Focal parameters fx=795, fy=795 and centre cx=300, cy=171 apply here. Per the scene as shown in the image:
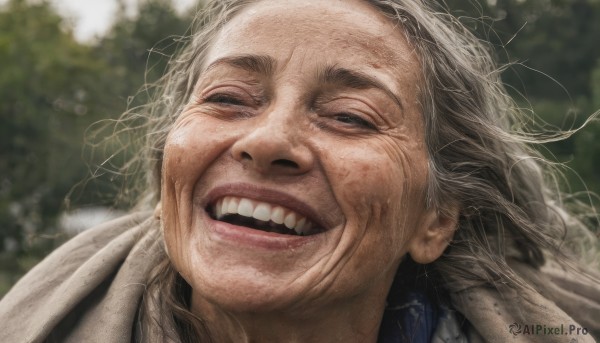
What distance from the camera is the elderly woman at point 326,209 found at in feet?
8.30

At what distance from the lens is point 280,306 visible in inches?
96.7

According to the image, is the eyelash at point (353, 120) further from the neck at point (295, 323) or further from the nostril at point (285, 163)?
the neck at point (295, 323)

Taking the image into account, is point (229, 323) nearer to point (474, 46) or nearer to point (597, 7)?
point (474, 46)

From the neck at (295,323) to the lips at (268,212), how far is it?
0.27 m

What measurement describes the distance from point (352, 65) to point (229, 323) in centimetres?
98

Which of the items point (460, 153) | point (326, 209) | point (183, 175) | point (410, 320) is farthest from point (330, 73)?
point (410, 320)

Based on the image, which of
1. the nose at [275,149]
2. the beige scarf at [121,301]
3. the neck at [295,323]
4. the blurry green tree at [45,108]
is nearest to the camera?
the nose at [275,149]

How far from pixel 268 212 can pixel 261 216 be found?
0.08 feet

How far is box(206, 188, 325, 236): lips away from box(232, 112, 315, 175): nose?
0.09 metres

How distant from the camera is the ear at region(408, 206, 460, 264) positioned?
2.98 metres

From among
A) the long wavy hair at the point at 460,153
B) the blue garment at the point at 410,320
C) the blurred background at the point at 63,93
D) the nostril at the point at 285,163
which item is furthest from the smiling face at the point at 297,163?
the blurred background at the point at 63,93

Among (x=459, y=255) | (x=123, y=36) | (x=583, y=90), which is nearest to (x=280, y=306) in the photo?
(x=459, y=255)

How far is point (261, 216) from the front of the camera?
2.51m

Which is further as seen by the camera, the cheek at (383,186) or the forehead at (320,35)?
the forehead at (320,35)
